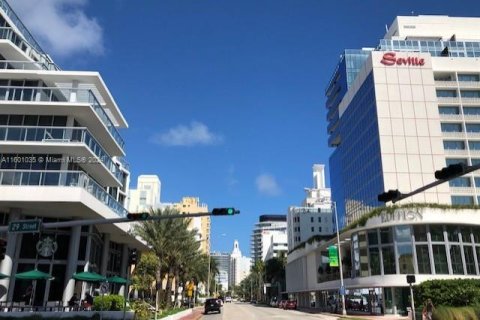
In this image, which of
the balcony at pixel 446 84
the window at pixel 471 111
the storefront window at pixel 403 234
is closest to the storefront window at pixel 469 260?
the storefront window at pixel 403 234

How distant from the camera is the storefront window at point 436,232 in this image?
46.1 metres

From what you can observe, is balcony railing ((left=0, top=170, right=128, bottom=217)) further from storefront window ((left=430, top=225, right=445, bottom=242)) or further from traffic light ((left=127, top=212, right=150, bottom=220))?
storefront window ((left=430, top=225, right=445, bottom=242))

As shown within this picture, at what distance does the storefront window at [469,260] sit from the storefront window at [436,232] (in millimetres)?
2680

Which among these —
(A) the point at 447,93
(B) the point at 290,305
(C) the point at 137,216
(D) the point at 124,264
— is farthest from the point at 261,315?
(A) the point at 447,93

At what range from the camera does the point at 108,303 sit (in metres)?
30.7

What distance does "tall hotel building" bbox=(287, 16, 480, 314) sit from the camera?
46062 millimetres

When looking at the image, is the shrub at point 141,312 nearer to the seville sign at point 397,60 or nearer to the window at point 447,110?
the seville sign at point 397,60

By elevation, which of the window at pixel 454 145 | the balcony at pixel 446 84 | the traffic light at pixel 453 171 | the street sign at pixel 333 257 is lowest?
the traffic light at pixel 453 171

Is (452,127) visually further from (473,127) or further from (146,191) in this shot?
(146,191)

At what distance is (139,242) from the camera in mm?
57156

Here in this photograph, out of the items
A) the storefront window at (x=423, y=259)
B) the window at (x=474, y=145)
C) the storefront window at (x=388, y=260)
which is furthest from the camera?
the window at (x=474, y=145)

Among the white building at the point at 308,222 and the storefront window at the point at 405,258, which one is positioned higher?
the white building at the point at 308,222

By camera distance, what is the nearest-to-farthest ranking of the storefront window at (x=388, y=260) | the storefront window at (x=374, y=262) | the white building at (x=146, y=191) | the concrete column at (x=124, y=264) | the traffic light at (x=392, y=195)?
the traffic light at (x=392, y=195) → the storefront window at (x=388, y=260) → the storefront window at (x=374, y=262) → the concrete column at (x=124, y=264) → the white building at (x=146, y=191)

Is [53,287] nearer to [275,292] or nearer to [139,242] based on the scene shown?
[139,242]
